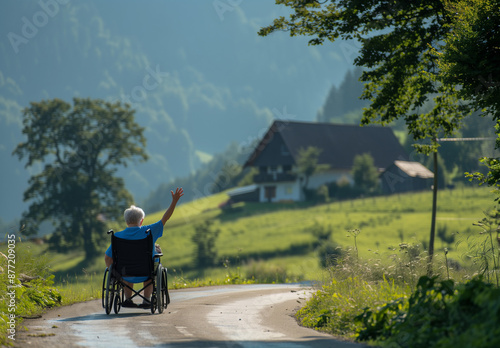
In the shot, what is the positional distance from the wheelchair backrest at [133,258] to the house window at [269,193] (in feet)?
234

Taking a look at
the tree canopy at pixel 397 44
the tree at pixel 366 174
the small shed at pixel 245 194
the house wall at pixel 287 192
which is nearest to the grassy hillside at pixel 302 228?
Answer: the house wall at pixel 287 192

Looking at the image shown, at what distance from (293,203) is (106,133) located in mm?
25546

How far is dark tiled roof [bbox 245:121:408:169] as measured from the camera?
8238cm

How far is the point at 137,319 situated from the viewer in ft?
30.0

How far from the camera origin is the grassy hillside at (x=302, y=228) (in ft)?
164

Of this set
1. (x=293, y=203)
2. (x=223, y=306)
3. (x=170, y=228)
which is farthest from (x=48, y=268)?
(x=293, y=203)

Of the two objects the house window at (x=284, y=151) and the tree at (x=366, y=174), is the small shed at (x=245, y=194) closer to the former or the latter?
the house window at (x=284, y=151)

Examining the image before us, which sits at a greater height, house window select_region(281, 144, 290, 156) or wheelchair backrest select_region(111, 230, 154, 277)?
house window select_region(281, 144, 290, 156)

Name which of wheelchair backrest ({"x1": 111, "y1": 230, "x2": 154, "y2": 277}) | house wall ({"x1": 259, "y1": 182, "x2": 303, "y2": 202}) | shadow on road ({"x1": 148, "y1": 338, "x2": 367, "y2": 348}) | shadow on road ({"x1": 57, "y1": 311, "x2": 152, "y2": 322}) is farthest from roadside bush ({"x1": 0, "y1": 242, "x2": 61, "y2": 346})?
house wall ({"x1": 259, "y1": 182, "x2": 303, "y2": 202})

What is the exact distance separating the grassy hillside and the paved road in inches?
1231

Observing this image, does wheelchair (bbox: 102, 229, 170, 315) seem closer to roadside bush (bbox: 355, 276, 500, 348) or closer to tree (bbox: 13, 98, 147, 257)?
roadside bush (bbox: 355, 276, 500, 348)

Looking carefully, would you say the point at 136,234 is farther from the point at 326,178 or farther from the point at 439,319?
the point at 326,178

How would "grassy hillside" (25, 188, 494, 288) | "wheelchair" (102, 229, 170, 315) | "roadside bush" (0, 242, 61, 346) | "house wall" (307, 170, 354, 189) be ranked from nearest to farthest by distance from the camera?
"roadside bush" (0, 242, 61, 346), "wheelchair" (102, 229, 170, 315), "grassy hillside" (25, 188, 494, 288), "house wall" (307, 170, 354, 189)

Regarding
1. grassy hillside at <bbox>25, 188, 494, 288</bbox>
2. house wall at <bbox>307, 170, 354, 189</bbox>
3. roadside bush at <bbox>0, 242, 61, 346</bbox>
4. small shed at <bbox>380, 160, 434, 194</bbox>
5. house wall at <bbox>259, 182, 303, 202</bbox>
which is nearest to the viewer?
roadside bush at <bbox>0, 242, 61, 346</bbox>
